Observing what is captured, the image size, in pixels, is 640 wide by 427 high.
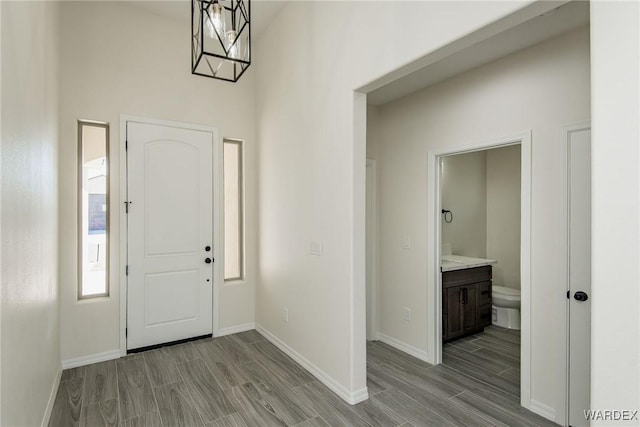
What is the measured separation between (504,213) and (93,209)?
5.00m

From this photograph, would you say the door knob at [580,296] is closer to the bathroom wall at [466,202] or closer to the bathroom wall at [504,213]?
the bathroom wall at [466,202]

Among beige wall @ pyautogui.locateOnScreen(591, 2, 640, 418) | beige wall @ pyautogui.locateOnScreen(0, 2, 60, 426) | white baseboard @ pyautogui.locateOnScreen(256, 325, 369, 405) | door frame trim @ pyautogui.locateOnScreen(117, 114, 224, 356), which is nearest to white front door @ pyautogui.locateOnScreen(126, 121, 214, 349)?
door frame trim @ pyautogui.locateOnScreen(117, 114, 224, 356)

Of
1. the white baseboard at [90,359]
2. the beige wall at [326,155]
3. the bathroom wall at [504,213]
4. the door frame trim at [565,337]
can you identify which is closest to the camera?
the beige wall at [326,155]

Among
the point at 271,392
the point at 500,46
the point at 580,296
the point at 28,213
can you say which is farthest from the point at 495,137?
the point at 28,213

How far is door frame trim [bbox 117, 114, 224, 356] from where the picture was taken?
338 centimetres

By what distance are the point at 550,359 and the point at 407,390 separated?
1.07 meters

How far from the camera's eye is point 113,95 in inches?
132

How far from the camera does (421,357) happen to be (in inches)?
133

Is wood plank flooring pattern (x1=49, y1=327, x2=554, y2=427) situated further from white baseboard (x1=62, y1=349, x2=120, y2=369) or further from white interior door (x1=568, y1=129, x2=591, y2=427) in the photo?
white interior door (x1=568, y1=129, x2=591, y2=427)

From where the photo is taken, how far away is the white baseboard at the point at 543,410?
2.38 meters

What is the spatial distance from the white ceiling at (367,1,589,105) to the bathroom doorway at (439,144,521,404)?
31.0 inches

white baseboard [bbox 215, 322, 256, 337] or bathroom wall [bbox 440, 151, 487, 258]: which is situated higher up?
bathroom wall [bbox 440, 151, 487, 258]

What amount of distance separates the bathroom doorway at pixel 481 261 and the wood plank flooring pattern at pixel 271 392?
0.05m

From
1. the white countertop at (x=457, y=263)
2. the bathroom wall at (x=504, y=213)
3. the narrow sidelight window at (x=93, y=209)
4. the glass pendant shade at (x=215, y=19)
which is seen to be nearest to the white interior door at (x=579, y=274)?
the white countertop at (x=457, y=263)
